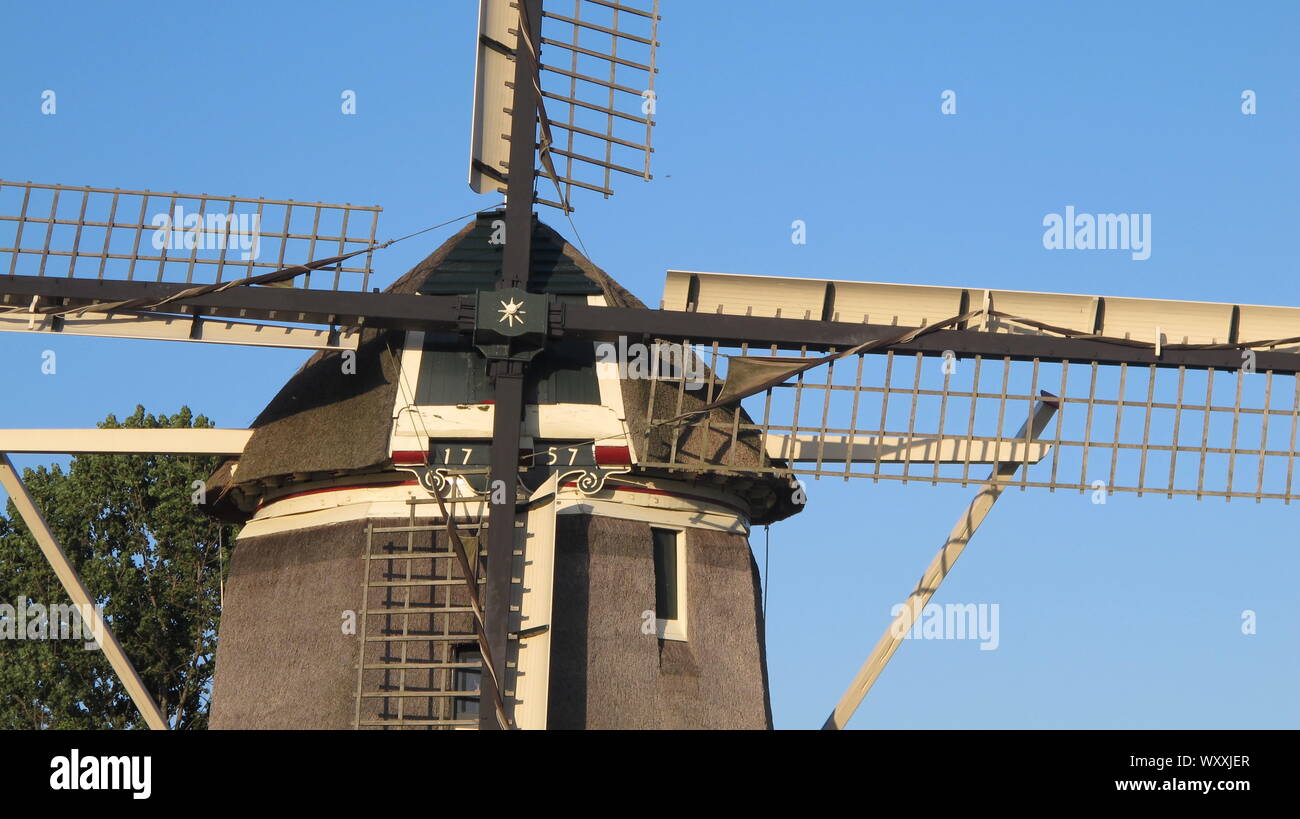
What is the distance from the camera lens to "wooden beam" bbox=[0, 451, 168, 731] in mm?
15109

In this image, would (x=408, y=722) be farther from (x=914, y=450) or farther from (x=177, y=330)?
(x=914, y=450)

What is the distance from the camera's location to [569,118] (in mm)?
15289

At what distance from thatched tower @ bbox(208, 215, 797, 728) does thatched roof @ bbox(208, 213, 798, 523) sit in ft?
0.06

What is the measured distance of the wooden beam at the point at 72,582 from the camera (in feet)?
49.6

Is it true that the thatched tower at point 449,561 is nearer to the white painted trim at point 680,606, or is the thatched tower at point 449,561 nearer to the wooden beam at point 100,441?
the white painted trim at point 680,606

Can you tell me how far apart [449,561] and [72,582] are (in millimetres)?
3517

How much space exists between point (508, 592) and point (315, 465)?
2194 mm

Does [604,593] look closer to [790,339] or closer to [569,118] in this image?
[790,339]

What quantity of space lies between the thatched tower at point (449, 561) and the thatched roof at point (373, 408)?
0.8 inches

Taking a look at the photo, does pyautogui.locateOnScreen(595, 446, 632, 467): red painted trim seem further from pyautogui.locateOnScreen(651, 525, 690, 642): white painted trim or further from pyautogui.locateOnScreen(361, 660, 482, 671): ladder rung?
pyautogui.locateOnScreen(361, 660, 482, 671): ladder rung

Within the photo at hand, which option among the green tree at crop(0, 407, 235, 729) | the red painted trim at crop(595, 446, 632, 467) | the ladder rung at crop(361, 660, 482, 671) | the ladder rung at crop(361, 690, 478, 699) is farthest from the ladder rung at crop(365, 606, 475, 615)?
the green tree at crop(0, 407, 235, 729)

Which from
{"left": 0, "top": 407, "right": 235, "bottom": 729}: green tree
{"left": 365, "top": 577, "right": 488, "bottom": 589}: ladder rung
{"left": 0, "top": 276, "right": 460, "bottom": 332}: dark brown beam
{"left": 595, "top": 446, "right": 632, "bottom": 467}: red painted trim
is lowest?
{"left": 0, "top": 407, "right": 235, "bottom": 729}: green tree

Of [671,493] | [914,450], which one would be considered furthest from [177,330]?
[914,450]
